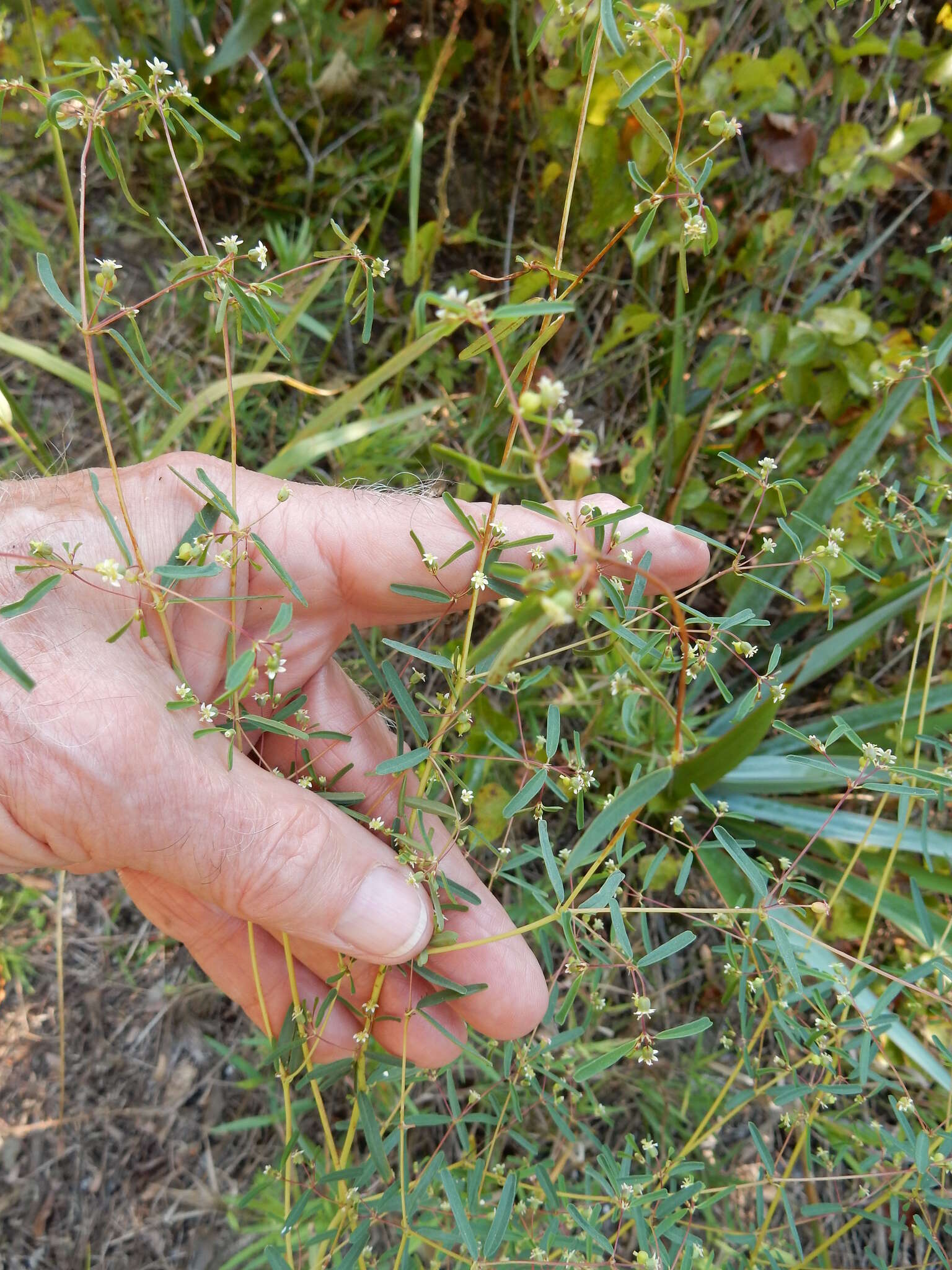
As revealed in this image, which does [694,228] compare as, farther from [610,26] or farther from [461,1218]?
[461,1218]

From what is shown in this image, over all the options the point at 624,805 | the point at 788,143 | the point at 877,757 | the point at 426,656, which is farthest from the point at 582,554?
the point at 788,143

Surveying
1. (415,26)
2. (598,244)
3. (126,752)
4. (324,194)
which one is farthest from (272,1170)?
(415,26)

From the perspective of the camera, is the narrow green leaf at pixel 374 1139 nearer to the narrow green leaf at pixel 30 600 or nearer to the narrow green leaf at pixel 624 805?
the narrow green leaf at pixel 624 805

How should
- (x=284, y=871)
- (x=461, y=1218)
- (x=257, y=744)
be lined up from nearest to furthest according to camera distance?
1. (x=461, y=1218)
2. (x=284, y=871)
3. (x=257, y=744)

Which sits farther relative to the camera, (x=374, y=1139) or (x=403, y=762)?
(x=374, y=1139)

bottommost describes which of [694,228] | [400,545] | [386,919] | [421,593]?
[386,919]

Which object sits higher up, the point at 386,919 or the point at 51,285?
the point at 51,285

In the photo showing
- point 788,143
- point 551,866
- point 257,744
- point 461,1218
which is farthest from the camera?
point 788,143

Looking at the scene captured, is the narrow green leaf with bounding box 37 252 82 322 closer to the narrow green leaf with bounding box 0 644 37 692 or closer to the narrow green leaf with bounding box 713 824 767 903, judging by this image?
the narrow green leaf with bounding box 0 644 37 692
